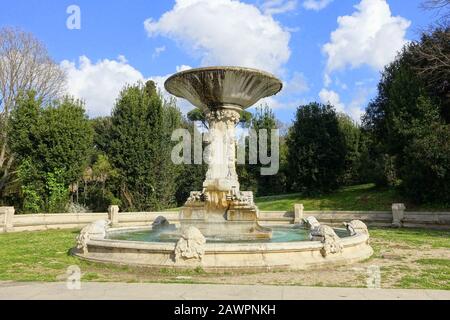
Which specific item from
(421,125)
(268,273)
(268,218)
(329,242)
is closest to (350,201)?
(421,125)

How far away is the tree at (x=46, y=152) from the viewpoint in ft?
86.7

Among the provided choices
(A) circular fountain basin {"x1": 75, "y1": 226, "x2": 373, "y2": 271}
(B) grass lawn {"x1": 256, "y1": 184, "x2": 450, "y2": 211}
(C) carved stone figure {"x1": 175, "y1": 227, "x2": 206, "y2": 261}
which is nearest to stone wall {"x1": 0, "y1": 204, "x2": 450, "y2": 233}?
(B) grass lawn {"x1": 256, "y1": 184, "x2": 450, "y2": 211}

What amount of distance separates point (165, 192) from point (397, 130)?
54.9ft

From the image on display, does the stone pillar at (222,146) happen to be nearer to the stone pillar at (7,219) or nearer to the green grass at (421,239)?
the green grass at (421,239)

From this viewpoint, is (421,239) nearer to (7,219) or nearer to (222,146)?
(222,146)

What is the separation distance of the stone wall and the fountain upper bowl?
29.7ft

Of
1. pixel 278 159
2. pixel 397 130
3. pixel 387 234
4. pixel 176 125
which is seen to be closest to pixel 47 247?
pixel 387 234

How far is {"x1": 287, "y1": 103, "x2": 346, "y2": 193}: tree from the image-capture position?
3462cm

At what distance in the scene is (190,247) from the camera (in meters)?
9.12

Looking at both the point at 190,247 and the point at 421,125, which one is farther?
the point at 421,125

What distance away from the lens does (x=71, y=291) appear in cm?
654

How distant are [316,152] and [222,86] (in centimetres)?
2309

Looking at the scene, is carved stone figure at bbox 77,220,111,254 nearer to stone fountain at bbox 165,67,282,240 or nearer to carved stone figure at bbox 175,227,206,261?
stone fountain at bbox 165,67,282,240

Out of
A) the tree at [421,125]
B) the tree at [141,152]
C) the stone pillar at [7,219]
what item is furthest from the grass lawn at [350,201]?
the stone pillar at [7,219]
